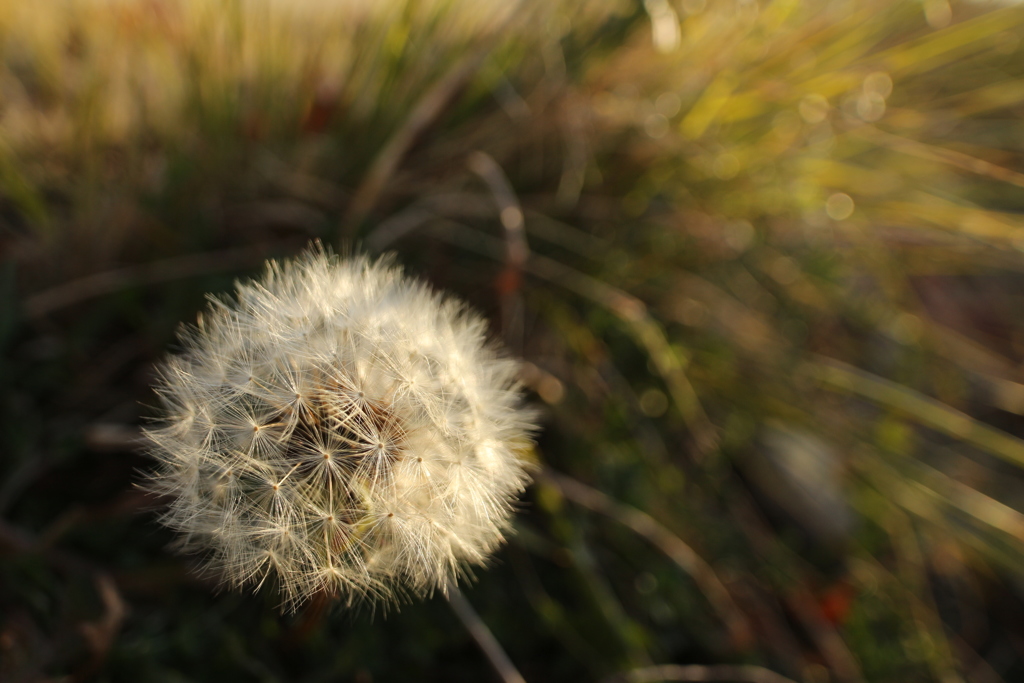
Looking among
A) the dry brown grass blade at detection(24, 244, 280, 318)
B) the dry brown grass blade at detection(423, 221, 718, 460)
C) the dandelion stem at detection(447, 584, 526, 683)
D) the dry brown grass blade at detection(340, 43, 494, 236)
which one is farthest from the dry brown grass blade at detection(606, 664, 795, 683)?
the dry brown grass blade at detection(24, 244, 280, 318)

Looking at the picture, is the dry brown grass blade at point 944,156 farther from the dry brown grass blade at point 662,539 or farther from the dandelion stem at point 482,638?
the dandelion stem at point 482,638

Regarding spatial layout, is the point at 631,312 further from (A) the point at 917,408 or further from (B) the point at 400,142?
(A) the point at 917,408

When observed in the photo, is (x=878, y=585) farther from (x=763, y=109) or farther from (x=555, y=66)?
(x=555, y=66)

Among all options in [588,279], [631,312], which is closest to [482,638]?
[631,312]

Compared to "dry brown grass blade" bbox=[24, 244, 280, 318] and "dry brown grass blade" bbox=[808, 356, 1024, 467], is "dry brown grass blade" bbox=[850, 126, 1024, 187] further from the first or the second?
"dry brown grass blade" bbox=[24, 244, 280, 318]

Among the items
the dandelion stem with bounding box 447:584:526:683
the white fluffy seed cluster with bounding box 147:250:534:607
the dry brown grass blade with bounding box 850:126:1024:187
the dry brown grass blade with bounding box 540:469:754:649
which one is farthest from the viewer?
the dry brown grass blade with bounding box 850:126:1024:187
